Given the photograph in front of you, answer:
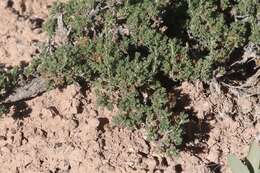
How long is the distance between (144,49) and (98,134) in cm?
92

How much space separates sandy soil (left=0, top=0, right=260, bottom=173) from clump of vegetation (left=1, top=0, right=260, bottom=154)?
145mm

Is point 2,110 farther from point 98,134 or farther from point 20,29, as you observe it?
point 20,29

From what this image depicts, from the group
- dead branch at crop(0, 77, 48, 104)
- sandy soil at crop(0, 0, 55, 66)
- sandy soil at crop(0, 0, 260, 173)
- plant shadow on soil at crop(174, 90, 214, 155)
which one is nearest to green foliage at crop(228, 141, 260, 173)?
sandy soil at crop(0, 0, 260, 173)

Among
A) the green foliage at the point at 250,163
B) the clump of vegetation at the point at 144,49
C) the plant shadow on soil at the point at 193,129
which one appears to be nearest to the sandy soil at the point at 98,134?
the plant shadow on soil at the point at 193,129

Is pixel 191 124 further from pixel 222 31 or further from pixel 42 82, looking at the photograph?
pixel 42 82

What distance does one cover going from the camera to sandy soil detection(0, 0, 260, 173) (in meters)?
4.20

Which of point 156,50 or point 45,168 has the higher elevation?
point 156,50

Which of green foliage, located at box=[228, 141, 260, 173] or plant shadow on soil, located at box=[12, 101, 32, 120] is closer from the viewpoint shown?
green foliage, located at box=[228, 141, 260, 173]

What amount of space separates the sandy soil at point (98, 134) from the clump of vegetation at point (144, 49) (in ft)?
0.48

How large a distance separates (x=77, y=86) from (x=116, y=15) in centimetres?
73

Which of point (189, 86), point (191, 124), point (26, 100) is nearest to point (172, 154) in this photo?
point (191, 124)

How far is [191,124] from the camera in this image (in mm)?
4562

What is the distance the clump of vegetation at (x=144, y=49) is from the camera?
4258 mm

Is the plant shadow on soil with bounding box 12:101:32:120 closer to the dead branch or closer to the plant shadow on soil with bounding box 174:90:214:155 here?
the dead branch
